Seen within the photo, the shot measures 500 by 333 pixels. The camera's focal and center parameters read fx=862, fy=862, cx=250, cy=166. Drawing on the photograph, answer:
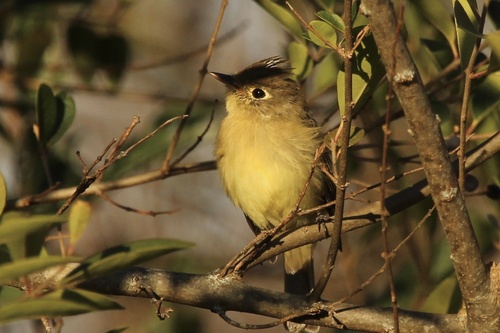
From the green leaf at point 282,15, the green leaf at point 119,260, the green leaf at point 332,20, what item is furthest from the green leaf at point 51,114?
the green leaf at point 119,260

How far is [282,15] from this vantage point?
13.5 ft

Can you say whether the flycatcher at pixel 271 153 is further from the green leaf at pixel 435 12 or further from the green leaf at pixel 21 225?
the green leaf at pixel 21 225

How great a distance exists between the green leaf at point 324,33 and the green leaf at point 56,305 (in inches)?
57.4

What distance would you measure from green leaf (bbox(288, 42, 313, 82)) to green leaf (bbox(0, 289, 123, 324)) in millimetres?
2506

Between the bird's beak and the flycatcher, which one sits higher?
the bird's beak

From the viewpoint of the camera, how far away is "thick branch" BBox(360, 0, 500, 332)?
252cm

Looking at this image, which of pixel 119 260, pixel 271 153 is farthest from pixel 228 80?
pixel 119 260

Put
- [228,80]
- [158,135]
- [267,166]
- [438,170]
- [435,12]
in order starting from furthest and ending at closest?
1. [228,80]
2. [158,135]
3. [267,166]
4. [435,12]
5. [438,170]

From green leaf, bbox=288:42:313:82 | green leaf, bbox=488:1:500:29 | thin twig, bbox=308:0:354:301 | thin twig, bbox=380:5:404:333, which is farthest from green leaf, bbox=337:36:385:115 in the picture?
green leaf, bbox=288:42:313:82

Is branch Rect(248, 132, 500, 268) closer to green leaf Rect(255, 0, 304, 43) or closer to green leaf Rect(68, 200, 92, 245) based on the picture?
green leaf Rect(68, 200, 92, 245)

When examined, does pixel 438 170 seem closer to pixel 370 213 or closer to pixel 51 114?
pixel 370 213

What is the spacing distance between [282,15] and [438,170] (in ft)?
5.25

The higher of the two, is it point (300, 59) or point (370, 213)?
point (300, 59)

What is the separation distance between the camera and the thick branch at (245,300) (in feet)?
10.6
